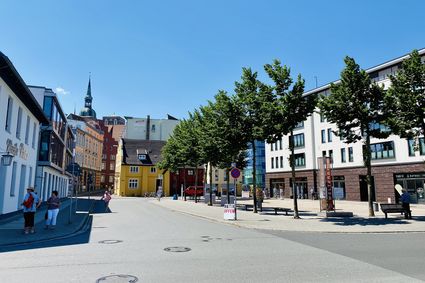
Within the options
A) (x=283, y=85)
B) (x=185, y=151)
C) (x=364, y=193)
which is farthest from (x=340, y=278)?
(x=364, y=193)

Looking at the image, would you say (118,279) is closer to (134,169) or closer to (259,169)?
(134,169)

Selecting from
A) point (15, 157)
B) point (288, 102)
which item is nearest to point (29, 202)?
point (15, 157)

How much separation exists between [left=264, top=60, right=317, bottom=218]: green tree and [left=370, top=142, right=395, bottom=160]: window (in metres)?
22.8

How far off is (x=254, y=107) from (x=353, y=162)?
27.2m

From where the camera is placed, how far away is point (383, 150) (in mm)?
41156

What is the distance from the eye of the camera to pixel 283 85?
21.7 m

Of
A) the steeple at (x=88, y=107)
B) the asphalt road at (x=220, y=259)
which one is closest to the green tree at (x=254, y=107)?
the asphalt road at (x=220, y=259)

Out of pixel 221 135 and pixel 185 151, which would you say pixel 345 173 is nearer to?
pixel 185 151

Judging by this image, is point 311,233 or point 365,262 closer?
point 365,262

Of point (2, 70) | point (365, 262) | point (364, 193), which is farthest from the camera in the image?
point (364, 193)

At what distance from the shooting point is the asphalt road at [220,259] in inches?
284

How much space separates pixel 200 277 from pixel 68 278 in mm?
2577

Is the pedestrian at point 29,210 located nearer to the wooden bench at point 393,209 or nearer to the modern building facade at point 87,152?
the wooden bench at point 393,209

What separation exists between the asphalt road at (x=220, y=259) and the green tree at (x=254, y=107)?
890 cm
